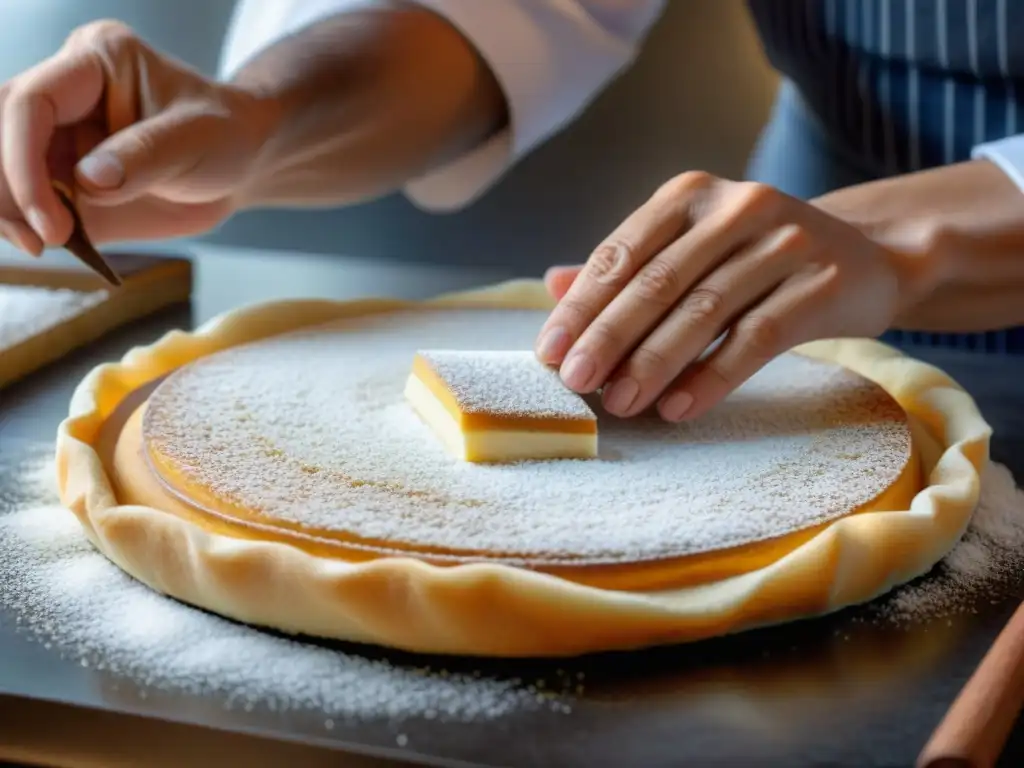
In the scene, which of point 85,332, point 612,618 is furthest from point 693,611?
point 85,332

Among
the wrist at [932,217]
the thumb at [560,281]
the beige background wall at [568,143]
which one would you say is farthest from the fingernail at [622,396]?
the beige background wall at [568,143]

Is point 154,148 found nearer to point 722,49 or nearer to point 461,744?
point 461,744

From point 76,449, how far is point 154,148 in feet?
1.19

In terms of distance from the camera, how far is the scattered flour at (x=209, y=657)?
0.64m

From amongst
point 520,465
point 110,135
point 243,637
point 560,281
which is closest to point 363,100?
point 110,135

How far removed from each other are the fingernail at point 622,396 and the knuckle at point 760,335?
0.32 feet

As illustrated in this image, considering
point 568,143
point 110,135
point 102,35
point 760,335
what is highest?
point 102,35

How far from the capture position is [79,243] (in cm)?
117

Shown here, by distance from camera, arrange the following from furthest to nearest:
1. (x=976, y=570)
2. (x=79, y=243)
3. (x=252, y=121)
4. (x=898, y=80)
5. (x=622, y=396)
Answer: (x=898, y=80) < (x=252, y=121) < (x=79, y=243) < (x=622, y=396) < (x=976, y=570)

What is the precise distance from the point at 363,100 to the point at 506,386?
72cm

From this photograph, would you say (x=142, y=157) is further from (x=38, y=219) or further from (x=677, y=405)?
(x=677, y=405)

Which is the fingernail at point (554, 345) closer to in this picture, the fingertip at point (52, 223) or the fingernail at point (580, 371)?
the fingernail at point (580, 371)

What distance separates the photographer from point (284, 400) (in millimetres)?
969

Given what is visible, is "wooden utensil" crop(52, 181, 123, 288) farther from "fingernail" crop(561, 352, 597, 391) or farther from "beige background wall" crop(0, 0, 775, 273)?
"beige background wall" crop(0, 0, 775, 273)
